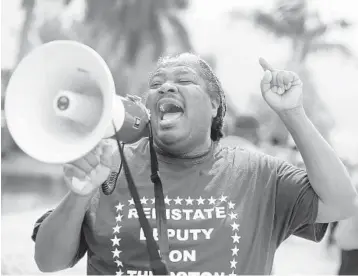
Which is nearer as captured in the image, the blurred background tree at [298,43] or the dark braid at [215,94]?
the dark braid at [215,94]

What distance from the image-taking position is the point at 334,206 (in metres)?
1.15

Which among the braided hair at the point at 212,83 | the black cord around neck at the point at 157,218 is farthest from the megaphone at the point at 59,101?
the braided hair at the point at 212,83

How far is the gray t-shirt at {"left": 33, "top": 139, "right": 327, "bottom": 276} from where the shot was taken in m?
1.17

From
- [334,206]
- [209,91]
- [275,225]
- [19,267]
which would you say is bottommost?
[19,267]

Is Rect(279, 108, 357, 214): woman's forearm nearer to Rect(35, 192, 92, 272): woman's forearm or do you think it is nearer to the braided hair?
the braided hair

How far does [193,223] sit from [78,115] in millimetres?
413

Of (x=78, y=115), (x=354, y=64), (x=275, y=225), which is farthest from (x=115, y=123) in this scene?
(x=354, y=64)

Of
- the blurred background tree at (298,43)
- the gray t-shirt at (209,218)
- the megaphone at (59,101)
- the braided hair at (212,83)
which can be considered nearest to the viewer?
the megaphone at (59,101)

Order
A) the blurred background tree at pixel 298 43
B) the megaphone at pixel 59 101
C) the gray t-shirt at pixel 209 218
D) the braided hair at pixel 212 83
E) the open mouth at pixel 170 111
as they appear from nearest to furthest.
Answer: the megaphone at pixel 59 101, the gray t-shirt at pixel 209 218, the open mouth at pixel 170 111, the braided hair at pixel 212 83, the blurred background tree at pixel 298 43

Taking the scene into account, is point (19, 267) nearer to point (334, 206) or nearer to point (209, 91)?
point (209, 91)

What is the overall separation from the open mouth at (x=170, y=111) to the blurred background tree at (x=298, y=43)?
784 millimetres

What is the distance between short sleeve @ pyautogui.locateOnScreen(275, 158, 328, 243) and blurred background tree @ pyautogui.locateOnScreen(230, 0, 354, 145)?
77 centimetres

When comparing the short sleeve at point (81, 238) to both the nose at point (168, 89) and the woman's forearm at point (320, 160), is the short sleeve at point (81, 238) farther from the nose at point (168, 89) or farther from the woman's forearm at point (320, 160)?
the woman's forearm at point (320, 160)

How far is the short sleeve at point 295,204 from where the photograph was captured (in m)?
1.19
